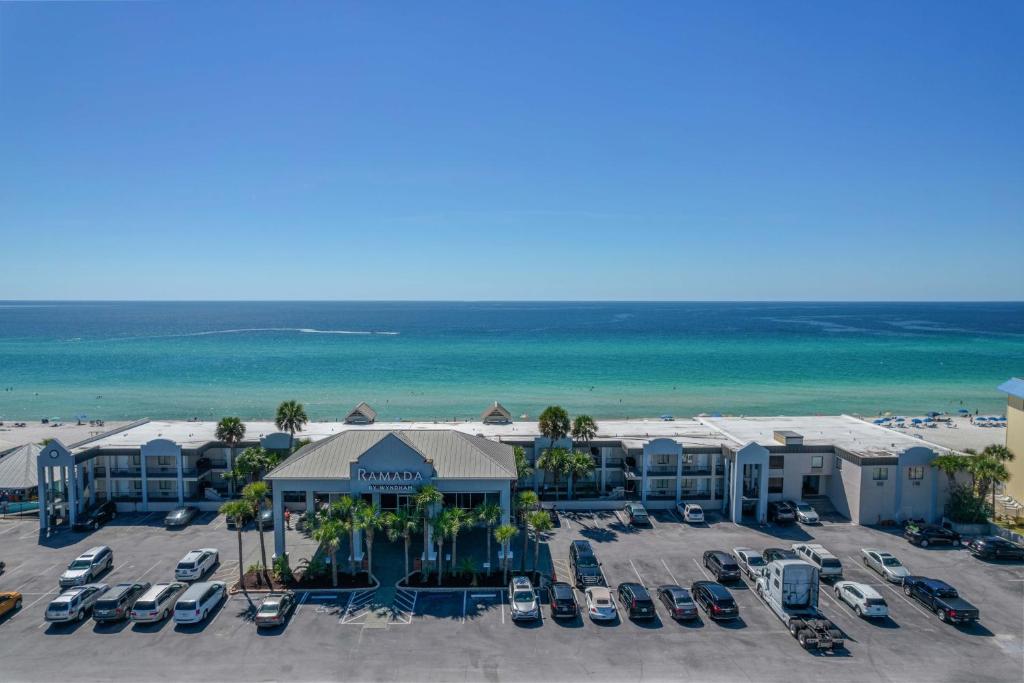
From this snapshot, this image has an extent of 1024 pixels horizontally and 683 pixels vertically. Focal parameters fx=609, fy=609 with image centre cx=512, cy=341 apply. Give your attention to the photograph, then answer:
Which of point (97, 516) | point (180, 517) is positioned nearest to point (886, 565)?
point (180, 517)

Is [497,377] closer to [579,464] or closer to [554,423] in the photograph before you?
[554,423]

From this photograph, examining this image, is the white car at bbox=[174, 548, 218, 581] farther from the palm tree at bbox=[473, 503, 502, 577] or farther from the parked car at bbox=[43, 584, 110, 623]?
the palm tree at bbox=[473, 503, 502, 577]

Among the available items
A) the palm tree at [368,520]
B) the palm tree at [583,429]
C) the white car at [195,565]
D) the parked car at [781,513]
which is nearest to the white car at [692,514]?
the parked car at [781,513]

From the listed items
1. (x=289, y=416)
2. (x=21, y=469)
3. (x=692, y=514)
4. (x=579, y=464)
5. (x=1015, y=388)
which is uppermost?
(x=1015, y=388)

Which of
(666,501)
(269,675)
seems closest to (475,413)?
(666,501)

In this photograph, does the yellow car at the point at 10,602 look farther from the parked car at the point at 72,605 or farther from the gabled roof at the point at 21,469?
the gabled roof at the point at 21,469
